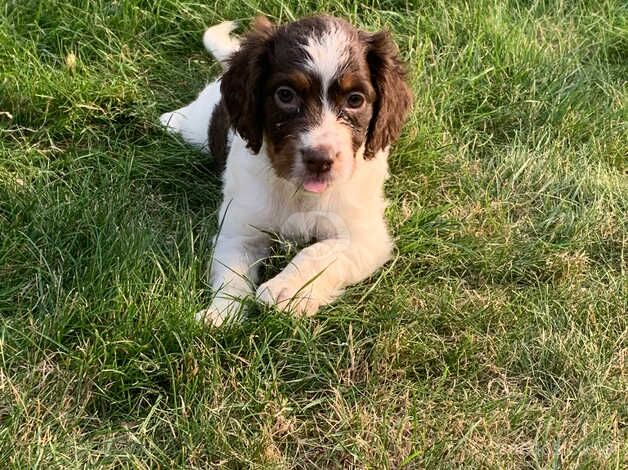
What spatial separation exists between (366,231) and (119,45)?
228 cm

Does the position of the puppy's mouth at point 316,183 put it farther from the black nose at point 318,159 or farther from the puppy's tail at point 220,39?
the puppy's tail at point 220,39

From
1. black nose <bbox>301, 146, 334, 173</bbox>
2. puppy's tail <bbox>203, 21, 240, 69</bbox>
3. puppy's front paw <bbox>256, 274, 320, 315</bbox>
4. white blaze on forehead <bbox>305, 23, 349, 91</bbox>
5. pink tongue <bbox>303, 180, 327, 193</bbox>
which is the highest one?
white blaze on forehead <bbox>305, 23, 349, 91</bbox>

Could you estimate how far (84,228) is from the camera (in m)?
3.75

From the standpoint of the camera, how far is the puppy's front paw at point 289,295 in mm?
3480

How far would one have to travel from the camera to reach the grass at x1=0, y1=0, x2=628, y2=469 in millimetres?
3082

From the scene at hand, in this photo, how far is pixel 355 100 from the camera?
3656 millimetres

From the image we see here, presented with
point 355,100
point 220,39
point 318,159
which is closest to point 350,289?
point 318,159

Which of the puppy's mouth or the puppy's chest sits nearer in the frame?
the puppy's mouth

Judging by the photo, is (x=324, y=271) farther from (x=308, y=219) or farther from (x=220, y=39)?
(x=220, y=39)

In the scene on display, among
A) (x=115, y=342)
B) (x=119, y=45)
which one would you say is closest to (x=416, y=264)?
(x=115, y=342)

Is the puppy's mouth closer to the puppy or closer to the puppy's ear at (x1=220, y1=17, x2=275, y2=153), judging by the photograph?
the puppy

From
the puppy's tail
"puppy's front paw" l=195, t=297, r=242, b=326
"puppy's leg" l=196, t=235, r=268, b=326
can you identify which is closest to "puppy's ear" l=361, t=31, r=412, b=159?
"puppy's leg" l=196, t=235, r=268, b=326

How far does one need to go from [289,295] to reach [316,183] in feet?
1.69

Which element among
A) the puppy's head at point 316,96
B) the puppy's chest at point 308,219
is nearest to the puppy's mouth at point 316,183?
the puppy's head at point 316,96
